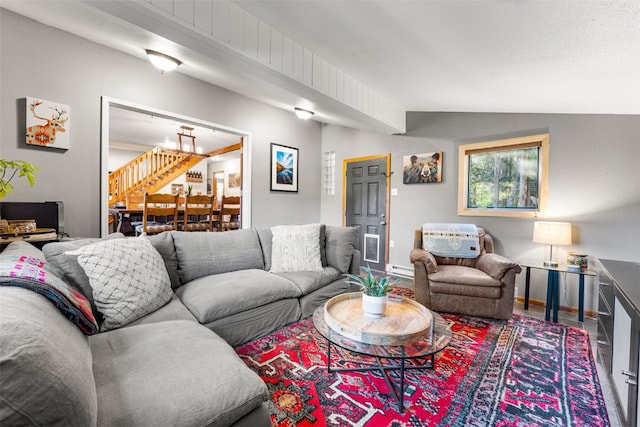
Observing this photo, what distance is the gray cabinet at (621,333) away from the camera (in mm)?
1241

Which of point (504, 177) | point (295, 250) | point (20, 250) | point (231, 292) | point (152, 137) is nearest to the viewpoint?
point (20, 250)

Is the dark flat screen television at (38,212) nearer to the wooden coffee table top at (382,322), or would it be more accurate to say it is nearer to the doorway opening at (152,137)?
the doorway opening at (152,137)

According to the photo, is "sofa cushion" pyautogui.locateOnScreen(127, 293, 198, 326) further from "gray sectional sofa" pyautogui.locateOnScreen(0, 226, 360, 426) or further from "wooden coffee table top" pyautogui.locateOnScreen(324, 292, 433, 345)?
"wooden coffee table top" pyautogui.locateOnScreen(324, 292, 433, 345)

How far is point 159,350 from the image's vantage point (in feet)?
4.09

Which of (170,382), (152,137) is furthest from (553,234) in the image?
(152,137)

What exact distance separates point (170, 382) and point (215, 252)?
5.26ft

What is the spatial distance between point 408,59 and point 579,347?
2690 millimetres

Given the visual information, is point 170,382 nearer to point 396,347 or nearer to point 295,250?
point 396,347

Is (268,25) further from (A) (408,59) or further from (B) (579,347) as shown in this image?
(B) (579,347)

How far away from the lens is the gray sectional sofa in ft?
2.10

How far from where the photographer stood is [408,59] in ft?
7.71

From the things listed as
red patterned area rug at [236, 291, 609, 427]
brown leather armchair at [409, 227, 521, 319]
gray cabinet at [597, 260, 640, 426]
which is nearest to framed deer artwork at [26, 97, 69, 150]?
red patterned area rug at [236, 291, 609, 427]

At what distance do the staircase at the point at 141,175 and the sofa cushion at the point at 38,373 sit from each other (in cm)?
602

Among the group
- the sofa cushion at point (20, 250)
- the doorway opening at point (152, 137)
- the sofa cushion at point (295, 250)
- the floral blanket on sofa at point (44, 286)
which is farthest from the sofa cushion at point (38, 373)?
the doorway opening at point (152, 137)
